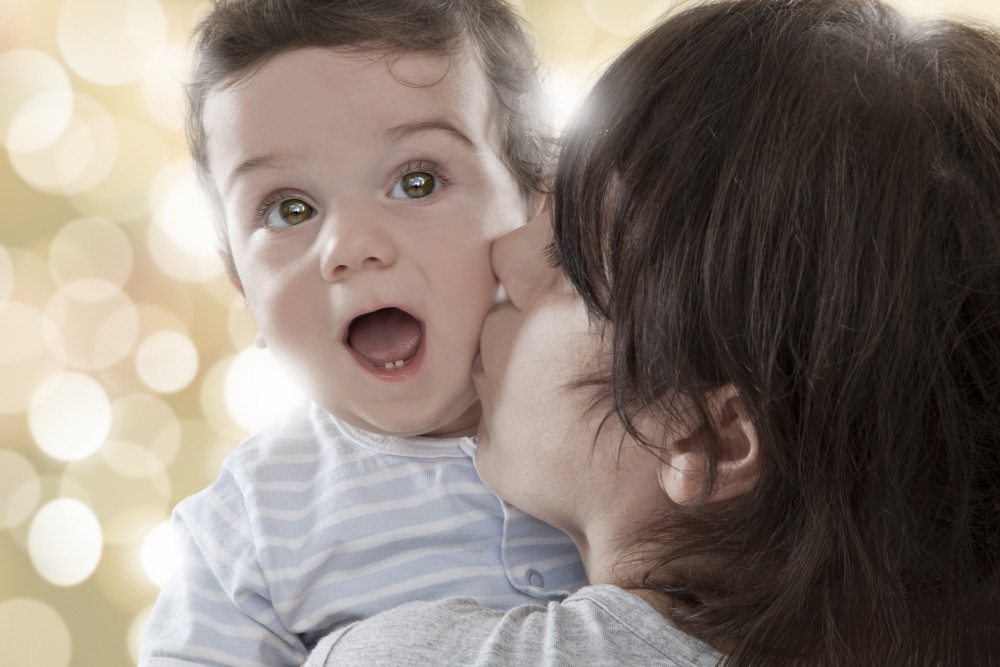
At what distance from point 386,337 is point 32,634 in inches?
37.1

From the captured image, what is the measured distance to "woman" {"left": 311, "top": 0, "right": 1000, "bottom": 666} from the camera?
67 cm

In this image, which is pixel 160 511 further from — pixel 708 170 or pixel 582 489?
pixel 708 170

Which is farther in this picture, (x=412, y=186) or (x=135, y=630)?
(x=135, y=630)

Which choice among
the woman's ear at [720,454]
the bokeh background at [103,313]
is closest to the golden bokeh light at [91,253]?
the bokeh background at [103,313]

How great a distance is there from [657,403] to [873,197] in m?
0.21

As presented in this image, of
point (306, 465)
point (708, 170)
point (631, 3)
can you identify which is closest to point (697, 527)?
point (708, 170)

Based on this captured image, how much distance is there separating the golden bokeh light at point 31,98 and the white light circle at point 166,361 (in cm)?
34

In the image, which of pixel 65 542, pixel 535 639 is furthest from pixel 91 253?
pixel 535 639

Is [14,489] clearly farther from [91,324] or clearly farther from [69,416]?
[91,324]

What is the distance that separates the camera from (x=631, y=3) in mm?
1601

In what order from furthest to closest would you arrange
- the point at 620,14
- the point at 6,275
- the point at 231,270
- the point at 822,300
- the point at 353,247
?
1. the point at 620,14
2. the point at 6,275
3. the point at 231,270
4. the point at 353,247
5. the point at 822,300

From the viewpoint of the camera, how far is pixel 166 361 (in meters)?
1.62

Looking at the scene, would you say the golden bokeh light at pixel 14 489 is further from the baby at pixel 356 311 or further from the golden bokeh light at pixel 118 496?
the baby at pixel 356 311

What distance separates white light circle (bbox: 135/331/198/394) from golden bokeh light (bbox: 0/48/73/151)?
1.12 ft
